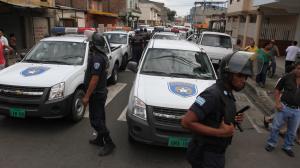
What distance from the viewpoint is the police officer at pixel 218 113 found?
2199 mm

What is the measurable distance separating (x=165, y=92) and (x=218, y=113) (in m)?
2.42

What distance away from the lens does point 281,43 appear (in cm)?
1900

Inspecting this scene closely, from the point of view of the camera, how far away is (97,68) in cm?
413

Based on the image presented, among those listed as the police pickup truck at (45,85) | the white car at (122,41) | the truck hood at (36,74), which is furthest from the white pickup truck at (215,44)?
the truck hood at (36,74)

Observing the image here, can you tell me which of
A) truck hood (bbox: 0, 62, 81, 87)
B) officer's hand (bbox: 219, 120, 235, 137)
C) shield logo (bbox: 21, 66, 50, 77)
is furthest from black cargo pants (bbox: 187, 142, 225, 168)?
shield logo (bbox: 21, 66, 50, 77)

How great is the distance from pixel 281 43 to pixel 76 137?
58.1 feet

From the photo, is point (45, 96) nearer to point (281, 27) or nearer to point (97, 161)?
point (97, 161)

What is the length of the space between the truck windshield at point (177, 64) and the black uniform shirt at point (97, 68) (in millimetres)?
1310

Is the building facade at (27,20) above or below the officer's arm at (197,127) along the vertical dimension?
above

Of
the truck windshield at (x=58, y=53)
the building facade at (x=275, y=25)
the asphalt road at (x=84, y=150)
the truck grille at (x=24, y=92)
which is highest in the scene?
the building facade at (x=275, y=25)

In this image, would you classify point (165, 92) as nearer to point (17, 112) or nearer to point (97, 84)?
point (97, 84)

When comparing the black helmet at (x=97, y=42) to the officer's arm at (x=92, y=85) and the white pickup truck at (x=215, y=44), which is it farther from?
the white pickup truck at (x=215, y=44)

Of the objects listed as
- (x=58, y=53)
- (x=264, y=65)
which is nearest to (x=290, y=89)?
(x=58, y=53)

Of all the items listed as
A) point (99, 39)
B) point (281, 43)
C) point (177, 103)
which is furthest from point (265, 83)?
point (281, 43)
